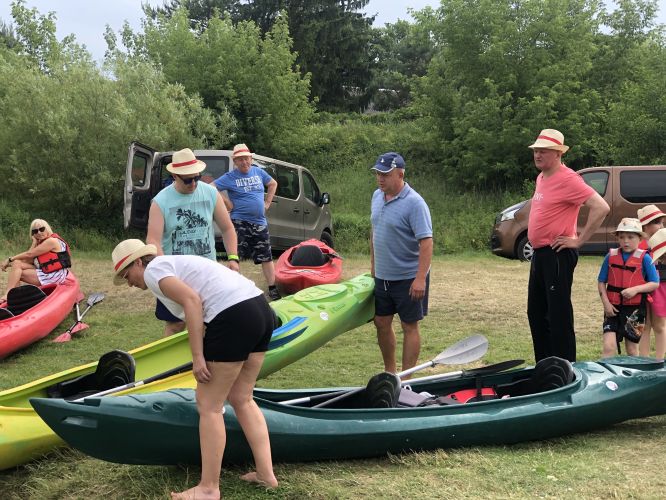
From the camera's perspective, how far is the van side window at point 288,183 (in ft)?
38.7

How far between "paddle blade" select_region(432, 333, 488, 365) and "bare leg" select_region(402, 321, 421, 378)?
24 centimetres

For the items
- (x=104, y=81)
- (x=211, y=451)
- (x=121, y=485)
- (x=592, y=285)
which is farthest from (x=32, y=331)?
(x=104, y=81)

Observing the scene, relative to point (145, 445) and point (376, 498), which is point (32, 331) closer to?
point (145, 445)

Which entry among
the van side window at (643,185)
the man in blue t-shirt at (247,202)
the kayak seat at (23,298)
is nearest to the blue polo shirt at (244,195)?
the man in blue t-shirt at (247,202)

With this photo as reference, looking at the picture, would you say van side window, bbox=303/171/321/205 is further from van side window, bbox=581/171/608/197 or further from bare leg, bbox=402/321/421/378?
bare leg, bbox=402/321/421/378

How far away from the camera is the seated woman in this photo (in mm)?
8117

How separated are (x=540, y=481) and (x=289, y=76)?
18360 mm

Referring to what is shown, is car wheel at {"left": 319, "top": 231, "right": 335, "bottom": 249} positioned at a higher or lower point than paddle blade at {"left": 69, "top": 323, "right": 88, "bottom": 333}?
higher

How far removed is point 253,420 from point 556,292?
2.47 meters

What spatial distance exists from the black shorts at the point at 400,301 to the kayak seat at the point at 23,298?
419 cm

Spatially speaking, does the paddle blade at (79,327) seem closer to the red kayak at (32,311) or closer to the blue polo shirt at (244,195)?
the red kayak at (32,311)

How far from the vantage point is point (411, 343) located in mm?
5102

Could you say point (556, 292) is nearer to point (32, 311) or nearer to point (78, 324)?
point (32, 311)

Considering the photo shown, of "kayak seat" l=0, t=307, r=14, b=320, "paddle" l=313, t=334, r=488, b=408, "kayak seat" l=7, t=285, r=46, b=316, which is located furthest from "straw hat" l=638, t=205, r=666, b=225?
"kayak seat" l=7, t=285, r=46, b=316
